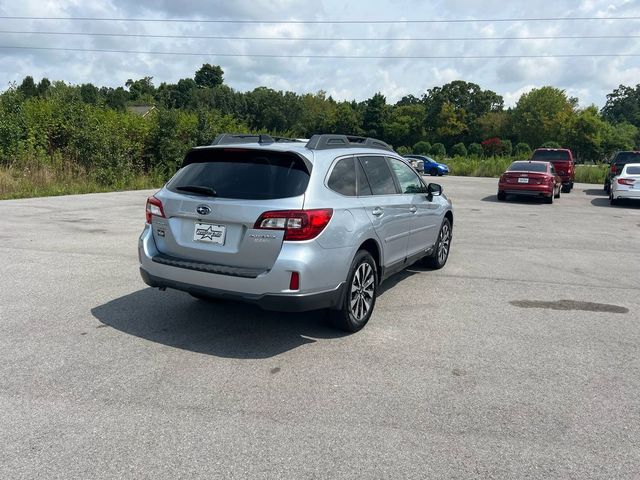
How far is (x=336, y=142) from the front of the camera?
5559 mm

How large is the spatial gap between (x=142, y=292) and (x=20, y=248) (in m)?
3.60

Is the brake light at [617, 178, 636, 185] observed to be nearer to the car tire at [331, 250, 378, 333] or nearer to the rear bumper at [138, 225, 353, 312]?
the car tire at [331, 250, 378, 333]

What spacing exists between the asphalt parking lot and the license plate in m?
0.91

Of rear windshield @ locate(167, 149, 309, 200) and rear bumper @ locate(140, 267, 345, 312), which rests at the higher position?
rear windshield @ locate(167, 149, 309, 200)

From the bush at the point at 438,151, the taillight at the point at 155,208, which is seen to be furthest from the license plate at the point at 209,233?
the bush at the point at 438,151

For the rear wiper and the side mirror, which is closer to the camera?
the rear wiper

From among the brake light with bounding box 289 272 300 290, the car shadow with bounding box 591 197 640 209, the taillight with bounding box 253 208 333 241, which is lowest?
the car shadow with bounding box 591 197 640 209

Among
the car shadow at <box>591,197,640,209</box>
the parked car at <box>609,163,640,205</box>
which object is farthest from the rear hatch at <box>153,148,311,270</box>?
the car shadow at <box>591,197,640,209</box>

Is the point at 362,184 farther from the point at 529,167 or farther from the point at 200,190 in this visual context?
the point at 529,167

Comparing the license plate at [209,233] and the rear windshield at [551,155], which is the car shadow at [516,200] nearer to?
the rear windshield at [551,155]

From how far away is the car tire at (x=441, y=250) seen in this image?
7848 mm

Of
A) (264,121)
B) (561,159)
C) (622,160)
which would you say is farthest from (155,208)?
(264,121)

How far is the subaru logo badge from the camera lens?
4652 mm

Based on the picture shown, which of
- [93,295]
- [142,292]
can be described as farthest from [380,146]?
[93,295]
